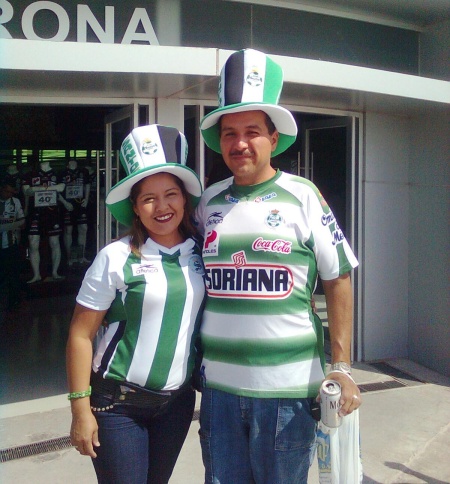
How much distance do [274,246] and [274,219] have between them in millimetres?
95

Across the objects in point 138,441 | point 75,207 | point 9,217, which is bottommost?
point 138,441

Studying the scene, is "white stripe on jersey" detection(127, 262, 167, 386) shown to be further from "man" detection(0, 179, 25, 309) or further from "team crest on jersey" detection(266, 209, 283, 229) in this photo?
"man" detection(0, 179, 25, 309)

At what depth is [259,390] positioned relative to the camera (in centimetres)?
208

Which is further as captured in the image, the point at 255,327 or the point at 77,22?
the point at 77,22

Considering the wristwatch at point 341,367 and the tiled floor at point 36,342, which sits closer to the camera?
the wristwatch at point 341,367

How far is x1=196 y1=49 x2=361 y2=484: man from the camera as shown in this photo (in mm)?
2066

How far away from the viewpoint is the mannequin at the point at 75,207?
11406 mm

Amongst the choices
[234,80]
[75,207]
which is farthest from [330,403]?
[75,207]

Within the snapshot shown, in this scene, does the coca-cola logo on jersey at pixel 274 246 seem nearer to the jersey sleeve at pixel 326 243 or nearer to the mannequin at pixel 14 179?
the jersey sleeve at pixel 326 243

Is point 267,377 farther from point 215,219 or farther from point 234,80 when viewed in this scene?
point 234,80

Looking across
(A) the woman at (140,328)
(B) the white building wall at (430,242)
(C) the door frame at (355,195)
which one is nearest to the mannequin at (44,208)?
(C) the door frame at (355,195)

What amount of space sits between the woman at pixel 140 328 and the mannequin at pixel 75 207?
9486 millimetres

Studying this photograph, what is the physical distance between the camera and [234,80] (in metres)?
2.17

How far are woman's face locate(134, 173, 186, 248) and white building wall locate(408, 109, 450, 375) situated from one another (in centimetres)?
393
